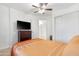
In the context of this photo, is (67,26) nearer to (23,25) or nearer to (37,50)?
(23,25)

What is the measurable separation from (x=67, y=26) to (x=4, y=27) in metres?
1.93

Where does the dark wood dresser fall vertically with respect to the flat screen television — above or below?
below

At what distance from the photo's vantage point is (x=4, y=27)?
344cm

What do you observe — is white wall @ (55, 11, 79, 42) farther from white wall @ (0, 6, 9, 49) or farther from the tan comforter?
the tan comforter

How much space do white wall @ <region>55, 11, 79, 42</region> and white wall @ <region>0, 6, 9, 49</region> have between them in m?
1.57

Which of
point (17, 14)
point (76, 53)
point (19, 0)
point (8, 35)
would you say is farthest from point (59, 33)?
point (19, 0)

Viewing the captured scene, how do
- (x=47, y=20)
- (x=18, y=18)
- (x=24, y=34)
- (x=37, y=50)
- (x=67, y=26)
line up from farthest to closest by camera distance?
1. (x=24, y=34)
2. (x=18, y=18)
3. (x=67, y=26)
4. (x=47, y=20)
5. (x=37, y=50)

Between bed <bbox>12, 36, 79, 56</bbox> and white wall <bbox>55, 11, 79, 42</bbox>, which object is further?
white wall <bbox>55, 11, 79, 42</bbox>

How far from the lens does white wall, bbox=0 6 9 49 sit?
322cm

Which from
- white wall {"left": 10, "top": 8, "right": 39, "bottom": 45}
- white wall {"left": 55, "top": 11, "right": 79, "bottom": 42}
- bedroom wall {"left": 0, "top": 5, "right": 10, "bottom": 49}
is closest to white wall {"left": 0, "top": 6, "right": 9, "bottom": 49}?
bedroom wall {"left": 0, "top": 5, "right": 10, "bottom": 49}

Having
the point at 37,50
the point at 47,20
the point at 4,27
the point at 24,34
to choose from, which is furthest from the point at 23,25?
the point at 37,50

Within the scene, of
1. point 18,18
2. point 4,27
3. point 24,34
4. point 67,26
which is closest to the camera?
point 67,26

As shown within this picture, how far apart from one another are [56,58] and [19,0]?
325 millimetres

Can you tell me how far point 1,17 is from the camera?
322 centimetres
